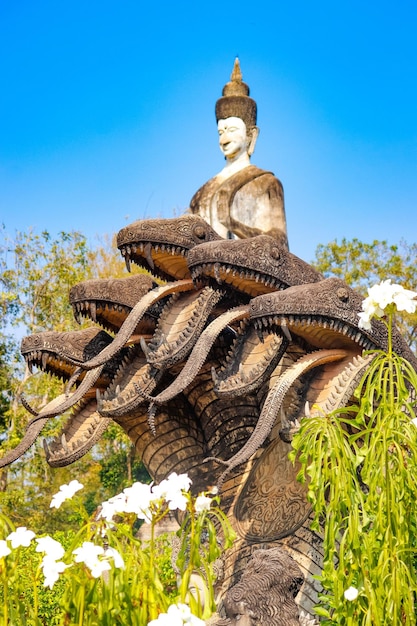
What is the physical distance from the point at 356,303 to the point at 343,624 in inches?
116

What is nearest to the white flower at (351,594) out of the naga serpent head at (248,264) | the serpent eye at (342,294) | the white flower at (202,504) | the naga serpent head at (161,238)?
the white flower at (202,504)

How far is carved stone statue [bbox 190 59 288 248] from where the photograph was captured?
25.2 ft

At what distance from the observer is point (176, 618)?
282 centimetres

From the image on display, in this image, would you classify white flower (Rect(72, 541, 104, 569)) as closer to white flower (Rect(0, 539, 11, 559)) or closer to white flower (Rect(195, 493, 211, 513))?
white flower (Rect(0, 539, 11, 559))

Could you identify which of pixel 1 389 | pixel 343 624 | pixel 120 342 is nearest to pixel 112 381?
pixel 120 342

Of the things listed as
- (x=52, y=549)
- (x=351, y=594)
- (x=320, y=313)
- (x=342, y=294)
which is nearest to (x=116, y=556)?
(x=52, y=549)

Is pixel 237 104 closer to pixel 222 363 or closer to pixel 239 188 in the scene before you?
pixel 239 188

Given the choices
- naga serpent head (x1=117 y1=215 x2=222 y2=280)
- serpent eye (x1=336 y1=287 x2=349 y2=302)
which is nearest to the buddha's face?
naga serpent head (x1=117 y1=215 x2=222 y2=280)

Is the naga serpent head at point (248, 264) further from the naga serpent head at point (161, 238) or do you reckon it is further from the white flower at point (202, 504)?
the white flower at point (202, 504)

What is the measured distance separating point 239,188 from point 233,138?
2.16 feet

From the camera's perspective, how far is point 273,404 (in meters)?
6.15

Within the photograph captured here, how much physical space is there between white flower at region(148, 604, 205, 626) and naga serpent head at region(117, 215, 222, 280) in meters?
4.34

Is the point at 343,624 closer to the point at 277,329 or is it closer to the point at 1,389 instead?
the point at 277,329

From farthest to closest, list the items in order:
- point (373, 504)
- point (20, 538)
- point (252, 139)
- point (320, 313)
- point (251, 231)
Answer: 1. point (252, 139)
2. point (251, 231)
3. point (320, 313)
4. point (373, 504)
5. point (20, 538)
